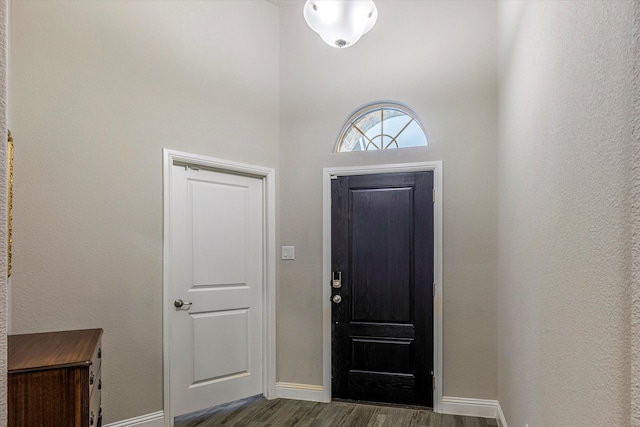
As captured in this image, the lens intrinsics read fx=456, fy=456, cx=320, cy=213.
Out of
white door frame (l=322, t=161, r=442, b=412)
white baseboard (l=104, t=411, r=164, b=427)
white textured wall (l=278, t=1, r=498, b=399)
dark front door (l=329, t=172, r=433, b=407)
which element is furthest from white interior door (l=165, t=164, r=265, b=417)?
dark front door (l=329, t=172, r=433, b=407)

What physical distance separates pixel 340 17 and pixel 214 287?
87.4 inches

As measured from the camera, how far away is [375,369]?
3.77 meters

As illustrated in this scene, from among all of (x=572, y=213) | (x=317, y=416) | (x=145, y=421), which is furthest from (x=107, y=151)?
(x=572, y=213)

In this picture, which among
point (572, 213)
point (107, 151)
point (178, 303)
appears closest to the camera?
point (572, 213)

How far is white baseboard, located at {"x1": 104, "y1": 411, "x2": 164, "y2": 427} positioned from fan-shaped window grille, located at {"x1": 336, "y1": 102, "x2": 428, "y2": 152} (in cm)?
247

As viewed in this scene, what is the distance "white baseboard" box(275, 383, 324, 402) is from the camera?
3.89m

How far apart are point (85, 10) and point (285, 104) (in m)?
1.74

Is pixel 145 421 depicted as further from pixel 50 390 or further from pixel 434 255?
pixel 434 255

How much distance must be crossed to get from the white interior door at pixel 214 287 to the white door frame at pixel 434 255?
1.82 ft

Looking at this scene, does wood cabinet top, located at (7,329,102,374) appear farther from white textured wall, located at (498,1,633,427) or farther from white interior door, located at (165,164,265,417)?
white textured wall, located at (498,1,633,427)

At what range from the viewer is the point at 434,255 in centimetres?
364

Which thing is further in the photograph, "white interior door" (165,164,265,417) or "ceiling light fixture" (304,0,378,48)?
"white interior door" (165,164,265,417)

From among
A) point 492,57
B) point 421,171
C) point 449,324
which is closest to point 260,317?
point 449,324

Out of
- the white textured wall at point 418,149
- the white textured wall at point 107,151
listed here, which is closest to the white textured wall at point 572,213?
the white textured wall at point 418,149
